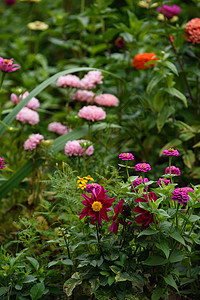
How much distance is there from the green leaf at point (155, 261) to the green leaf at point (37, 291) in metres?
0.30

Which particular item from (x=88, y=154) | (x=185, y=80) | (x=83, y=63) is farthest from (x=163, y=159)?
(x=83, y=63)

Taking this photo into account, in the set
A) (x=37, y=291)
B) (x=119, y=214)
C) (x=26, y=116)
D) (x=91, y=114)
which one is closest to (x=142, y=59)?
(x=91, y=114)

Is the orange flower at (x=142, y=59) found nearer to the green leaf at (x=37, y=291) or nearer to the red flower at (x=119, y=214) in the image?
the red flower at (x=119, y=214)

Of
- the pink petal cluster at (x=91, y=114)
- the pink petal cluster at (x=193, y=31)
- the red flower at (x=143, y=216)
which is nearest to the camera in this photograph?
the red flower at (x=143, y=216)

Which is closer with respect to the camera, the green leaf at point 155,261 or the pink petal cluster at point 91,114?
the green leaf at point 155,261

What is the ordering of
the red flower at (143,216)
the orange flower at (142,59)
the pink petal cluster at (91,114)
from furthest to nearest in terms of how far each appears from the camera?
the orange flower at (142,59)
the pink petal cluster at (91,114)
the red flower at (143,216)

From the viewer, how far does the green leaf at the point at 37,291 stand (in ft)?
3.46

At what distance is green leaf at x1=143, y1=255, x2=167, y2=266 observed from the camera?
3.29ft

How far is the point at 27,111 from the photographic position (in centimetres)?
168

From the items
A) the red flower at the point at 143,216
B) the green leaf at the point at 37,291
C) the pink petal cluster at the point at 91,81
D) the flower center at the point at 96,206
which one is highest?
the flower center at the point at 96,206

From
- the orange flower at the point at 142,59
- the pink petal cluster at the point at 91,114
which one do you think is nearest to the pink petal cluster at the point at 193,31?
the orange flower at the point at 142,59

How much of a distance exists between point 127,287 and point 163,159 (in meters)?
1.04

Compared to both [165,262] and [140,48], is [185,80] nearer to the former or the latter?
[140,48]

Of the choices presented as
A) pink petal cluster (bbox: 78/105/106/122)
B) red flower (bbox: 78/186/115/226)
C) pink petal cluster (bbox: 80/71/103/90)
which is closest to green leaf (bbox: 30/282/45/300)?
red flower (bbox: 78/186/115/226)
